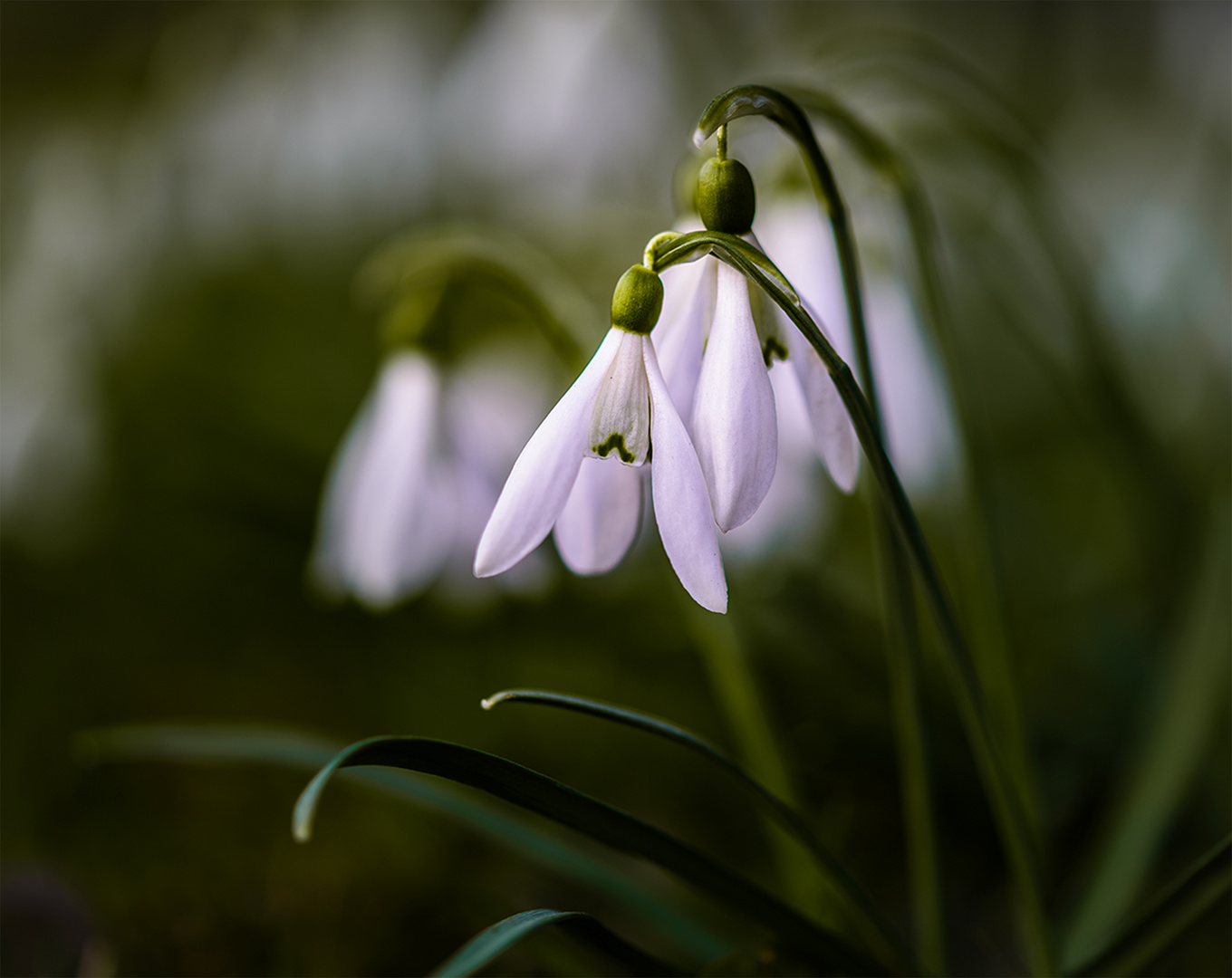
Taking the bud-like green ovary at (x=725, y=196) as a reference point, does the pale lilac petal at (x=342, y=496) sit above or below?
below

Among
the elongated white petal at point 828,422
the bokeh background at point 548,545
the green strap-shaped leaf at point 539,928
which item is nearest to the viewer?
the green strap-shaped leaf at point 539,928

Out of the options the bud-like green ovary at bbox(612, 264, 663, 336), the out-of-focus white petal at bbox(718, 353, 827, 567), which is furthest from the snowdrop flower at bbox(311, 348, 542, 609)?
the bud-like green ovary at bbox(612, 264, 663, 336)

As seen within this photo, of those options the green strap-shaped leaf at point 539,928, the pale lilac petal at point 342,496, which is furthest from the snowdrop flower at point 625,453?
the pale lilac petal at point 342,496

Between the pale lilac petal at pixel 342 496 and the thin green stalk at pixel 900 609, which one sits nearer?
the thin green stalk at pixel 900 609

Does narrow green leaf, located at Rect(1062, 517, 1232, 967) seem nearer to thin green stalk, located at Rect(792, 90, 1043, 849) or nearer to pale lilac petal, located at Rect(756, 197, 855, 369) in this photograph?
thin green stalk, located at Rect(792, 90, 1043, 849)

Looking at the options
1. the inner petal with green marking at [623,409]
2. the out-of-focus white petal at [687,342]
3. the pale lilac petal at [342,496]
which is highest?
the out-of-focus white petal at [687,342]

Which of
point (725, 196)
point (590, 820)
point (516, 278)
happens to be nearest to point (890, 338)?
point (516, 278)

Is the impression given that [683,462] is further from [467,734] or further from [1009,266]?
[1009,266]

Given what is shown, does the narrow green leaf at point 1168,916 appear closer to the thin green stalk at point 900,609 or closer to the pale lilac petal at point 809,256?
the thin green stalk at point 900,609
